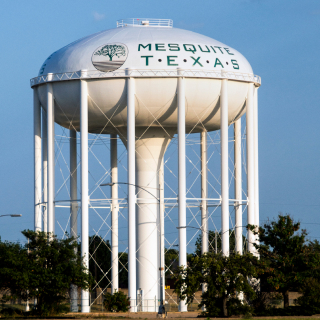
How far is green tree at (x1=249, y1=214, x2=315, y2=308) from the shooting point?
3731 centimetres

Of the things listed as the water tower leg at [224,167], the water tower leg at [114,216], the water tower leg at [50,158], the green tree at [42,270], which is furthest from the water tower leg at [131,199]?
the water tower leg at [224,167]

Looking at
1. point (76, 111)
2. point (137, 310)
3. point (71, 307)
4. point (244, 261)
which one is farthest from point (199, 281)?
point (76, 111)

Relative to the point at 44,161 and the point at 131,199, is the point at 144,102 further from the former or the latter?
the point at 44,161

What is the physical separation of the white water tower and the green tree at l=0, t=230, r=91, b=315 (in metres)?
1.86

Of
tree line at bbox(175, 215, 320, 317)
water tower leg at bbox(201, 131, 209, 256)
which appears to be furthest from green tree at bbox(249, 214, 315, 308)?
water tower leg at bbox(201, 131, 209, 256)

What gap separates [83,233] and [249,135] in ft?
35.1

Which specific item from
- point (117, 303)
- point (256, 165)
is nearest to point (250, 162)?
point (256, 165)

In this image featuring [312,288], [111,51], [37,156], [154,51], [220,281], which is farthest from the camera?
[37,156]

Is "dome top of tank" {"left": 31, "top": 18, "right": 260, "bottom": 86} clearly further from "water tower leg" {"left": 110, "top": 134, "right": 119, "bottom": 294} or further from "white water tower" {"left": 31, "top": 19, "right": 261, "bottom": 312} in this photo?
"water tower leg" {"left": 110, "top": 134, "right": 119, "bottom": 294}

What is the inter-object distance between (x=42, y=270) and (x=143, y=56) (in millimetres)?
11727

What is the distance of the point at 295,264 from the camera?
38156 millimetres

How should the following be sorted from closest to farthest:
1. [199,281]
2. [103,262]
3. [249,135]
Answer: [199,281] → [249,135] → [103,262]

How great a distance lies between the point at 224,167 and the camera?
39094mm

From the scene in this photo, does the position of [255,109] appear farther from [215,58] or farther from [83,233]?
[83,233]
